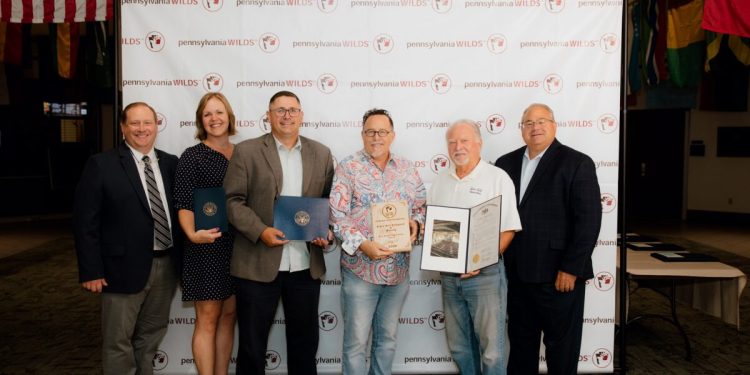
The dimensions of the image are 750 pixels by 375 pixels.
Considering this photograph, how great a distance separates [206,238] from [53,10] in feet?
10.2

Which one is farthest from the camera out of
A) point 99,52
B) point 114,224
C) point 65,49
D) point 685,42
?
point 99,52

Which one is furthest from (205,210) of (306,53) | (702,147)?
(702,147)

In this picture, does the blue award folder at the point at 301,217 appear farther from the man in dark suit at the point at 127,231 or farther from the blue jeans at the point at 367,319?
the man in dark suit at the point at 127,231

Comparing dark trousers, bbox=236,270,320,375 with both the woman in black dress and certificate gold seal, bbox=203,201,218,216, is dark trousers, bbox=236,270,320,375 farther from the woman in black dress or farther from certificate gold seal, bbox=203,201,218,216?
certificate gold seal, bbox=203,201,218,216

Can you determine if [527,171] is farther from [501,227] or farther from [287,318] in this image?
[287,318]

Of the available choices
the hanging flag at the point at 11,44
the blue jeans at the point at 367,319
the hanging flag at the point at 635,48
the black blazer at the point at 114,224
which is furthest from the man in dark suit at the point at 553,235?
the hanging flag at the point at 11,44

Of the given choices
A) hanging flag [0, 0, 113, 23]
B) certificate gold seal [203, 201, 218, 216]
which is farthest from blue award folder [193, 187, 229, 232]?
hanging flag [0, 0, 113, 23]

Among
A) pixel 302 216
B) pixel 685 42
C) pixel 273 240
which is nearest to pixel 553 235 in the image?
pixel 302 216

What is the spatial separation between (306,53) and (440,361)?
2.25m

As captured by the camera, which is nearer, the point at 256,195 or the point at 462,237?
the point at 462,237

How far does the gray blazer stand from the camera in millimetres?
2711

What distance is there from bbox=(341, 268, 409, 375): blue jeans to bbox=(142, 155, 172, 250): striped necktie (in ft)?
3.19

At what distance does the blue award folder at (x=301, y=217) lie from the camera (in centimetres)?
268

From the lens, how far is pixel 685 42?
22.0 feet
